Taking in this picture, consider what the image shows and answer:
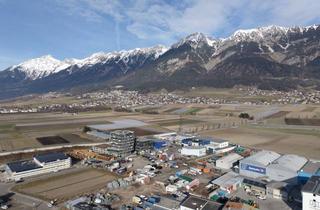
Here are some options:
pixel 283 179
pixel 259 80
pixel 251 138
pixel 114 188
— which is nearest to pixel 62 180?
pixel 114 188

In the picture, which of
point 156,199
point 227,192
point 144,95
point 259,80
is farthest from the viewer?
point 259,80

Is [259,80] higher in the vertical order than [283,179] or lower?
higher

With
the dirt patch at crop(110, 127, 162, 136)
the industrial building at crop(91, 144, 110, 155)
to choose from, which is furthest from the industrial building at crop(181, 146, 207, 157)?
the dirt patch at crop(110, 127, 162, 136)

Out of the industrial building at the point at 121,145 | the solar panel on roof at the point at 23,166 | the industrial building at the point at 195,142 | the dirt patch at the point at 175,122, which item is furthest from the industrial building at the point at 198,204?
the dirt patch at the point at 175,122

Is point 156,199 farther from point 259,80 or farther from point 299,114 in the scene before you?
point 259,80

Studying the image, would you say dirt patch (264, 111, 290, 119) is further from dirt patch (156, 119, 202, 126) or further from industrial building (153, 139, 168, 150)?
industrial building (153, 139, 168, 150)

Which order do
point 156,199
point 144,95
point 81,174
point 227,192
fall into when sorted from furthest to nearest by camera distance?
point 144,95, point 81,174, point 227,192, point 156,199

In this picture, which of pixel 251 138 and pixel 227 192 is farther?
pixel 251 138
